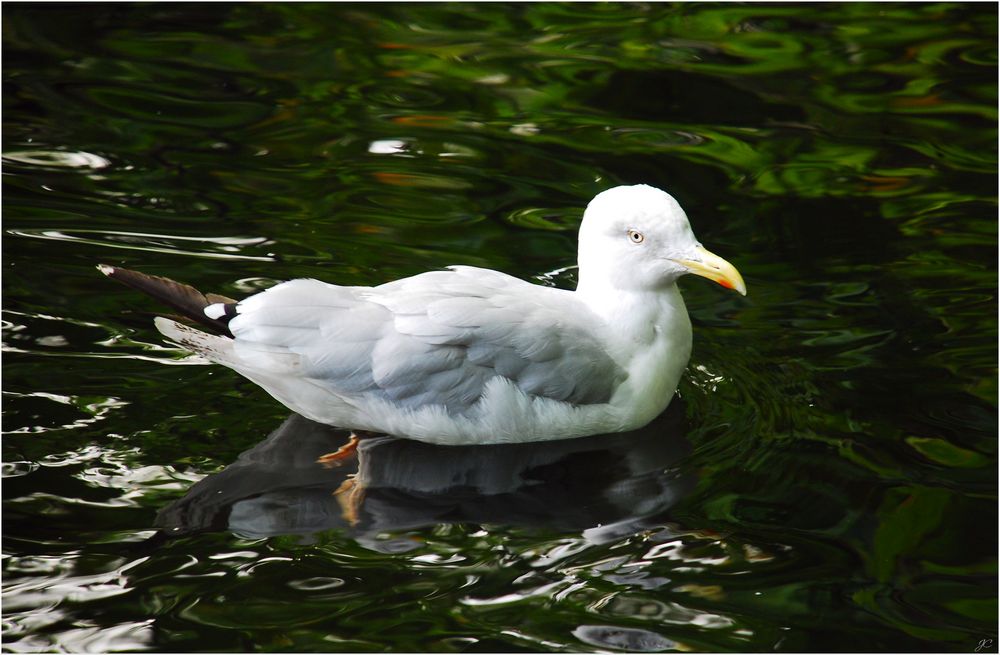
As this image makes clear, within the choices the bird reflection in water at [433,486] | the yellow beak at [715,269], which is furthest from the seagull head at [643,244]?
the bird reflection in water at [433,486]

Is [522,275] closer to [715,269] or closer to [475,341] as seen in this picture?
[475,341]

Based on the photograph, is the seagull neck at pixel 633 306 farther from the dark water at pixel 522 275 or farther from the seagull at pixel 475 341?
the dark water at pixel 522 275

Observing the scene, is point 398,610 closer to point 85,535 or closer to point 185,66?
point 85,535

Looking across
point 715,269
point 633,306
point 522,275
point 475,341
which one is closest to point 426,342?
point 475,341

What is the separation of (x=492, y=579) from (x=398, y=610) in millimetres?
357

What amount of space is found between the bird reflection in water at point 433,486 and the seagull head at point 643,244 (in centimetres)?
66

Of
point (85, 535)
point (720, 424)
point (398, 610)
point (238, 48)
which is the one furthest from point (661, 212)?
point (238, 48)

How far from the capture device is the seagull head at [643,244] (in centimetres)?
535

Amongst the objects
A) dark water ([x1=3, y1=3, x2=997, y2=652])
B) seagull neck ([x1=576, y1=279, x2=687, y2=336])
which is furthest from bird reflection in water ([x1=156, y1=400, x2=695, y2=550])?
seagull neck ([x1=576, y1=279, x2=687, y2=336])

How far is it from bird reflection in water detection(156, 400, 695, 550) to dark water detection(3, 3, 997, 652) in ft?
0.06

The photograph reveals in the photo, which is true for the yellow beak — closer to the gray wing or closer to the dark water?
the gray wing

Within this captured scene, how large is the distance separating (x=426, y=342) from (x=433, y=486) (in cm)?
56

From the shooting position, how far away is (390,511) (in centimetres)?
500

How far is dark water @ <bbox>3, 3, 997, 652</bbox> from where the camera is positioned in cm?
450
